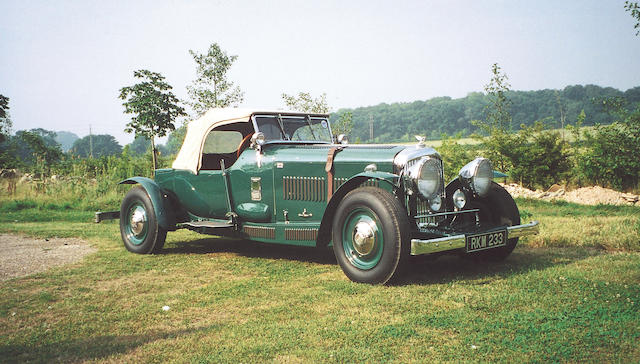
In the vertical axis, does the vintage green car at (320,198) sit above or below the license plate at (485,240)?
above

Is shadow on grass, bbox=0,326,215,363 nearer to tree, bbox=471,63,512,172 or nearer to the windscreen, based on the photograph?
the windscreen

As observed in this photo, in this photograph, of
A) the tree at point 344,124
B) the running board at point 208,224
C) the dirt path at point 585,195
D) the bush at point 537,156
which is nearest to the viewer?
the running board at point 208,224

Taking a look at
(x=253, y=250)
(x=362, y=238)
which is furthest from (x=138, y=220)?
(x=362, y=238)

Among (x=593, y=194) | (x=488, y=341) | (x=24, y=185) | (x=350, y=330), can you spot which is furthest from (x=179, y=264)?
(x=24, y=185)

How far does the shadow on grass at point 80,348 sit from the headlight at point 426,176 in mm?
2635

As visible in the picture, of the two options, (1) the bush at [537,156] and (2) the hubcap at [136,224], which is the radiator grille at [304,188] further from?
(1) the bush at [537,156]

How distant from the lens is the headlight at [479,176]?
5.49 metres

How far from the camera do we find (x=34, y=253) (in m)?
6.95

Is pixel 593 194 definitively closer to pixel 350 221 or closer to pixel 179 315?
pixel 350 221

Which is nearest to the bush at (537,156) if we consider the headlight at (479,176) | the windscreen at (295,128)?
the windscreen at (295,128)

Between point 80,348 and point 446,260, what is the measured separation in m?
4.13

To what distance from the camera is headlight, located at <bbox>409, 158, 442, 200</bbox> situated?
16.4 ft

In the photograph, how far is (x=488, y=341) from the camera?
10.7 ft

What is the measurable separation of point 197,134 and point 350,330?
4.24 metres
